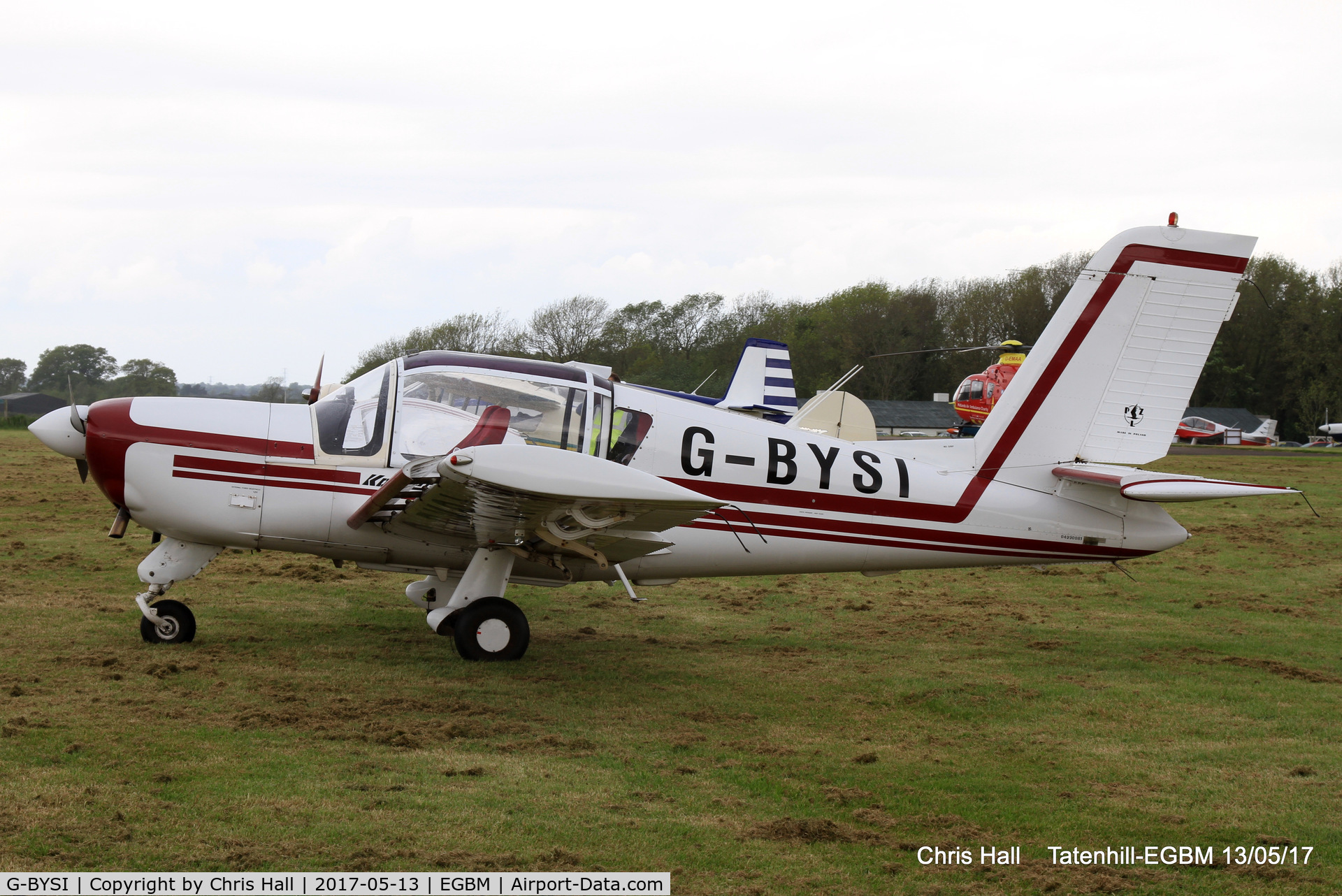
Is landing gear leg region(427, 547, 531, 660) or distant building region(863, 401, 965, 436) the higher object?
distant building region(863, 401, 965, 436)

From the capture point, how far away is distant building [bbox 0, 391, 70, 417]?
86.3 feet

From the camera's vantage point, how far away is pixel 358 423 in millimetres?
7242

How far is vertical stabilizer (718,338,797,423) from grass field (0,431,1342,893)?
10.3 meters

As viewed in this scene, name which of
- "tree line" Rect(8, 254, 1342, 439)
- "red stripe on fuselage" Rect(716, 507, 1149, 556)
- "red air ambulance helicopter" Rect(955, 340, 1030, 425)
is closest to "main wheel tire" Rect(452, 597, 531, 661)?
"red stripe on fuselage" Rect(716, 507, 1149, 556)

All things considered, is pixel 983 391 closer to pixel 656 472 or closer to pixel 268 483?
pixel 656 472

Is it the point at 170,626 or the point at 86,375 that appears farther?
the point at 86,375

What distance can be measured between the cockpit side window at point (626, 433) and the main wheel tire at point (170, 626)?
3.30 meters

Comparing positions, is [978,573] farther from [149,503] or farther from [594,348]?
[594,348]

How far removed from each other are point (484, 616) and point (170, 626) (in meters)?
2.30

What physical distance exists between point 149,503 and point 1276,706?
7.63m

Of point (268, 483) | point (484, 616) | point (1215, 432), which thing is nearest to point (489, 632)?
point (484, 616)

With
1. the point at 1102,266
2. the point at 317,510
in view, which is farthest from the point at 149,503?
the point at 1102,266

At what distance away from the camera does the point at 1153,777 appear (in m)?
5.11

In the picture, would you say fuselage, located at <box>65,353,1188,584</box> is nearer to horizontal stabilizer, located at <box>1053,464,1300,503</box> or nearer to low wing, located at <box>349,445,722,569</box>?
horizontal stabilizer, located at <box>1053,464,1300,503</box>
